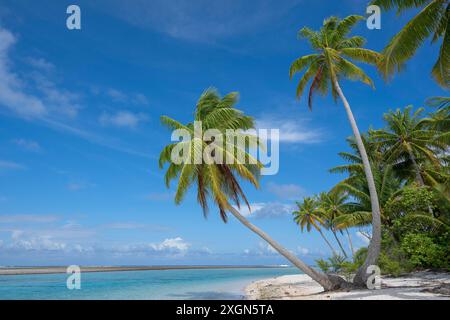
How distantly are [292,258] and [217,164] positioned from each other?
5151mm

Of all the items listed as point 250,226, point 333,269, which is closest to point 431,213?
point 333,269

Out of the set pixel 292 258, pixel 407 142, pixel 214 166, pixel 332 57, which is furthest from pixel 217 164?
pixel 407 142

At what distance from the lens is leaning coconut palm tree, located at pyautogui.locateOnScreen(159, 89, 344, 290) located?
15188 mm

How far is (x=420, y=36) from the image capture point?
478 inches

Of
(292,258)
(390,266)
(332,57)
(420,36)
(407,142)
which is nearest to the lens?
(420,36)

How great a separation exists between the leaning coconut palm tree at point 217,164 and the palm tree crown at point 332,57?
421 centimetres

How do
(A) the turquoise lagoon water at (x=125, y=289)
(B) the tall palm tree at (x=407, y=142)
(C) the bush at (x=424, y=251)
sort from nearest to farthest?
(C) the bush at (x=424, y=251) < (A) the turquoise lagoon water at (x=125, y=289) < (B) the tall palm tree at (x=407, y=142)

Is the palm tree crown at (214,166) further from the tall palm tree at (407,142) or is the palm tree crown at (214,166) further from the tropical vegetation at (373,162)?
the tall palm tree at (407,142)

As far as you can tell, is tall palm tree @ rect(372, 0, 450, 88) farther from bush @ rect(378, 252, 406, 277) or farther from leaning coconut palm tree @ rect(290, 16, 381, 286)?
bush @ rect(378, 252, 406, 277)

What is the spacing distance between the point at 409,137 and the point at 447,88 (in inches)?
525

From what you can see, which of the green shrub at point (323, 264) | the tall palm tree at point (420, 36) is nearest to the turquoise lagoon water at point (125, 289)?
the green shrub at point (323, 264)

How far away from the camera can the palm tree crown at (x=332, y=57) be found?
17484 mm

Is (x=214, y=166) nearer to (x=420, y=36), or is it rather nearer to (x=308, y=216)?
(x=420, y=36)

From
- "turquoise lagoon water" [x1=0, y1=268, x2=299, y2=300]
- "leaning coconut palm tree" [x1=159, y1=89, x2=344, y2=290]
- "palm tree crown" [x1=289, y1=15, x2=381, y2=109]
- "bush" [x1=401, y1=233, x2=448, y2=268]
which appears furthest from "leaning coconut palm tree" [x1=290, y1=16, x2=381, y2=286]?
"turquoise lagoon water" [x1=0, y1=268, x2=299, y2=300]
